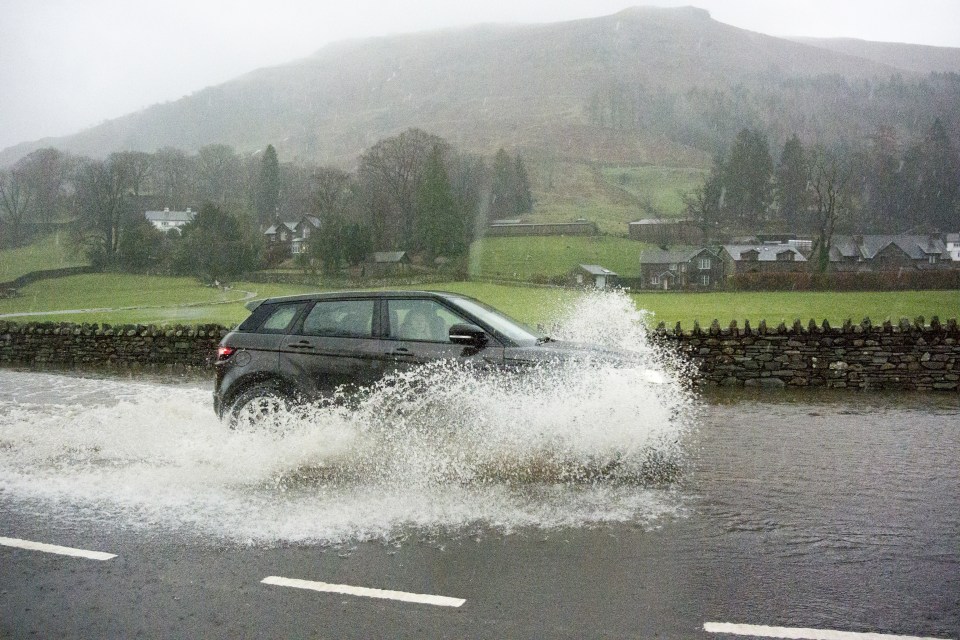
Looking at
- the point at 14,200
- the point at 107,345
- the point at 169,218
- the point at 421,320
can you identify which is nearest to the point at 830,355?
the point at 421,320

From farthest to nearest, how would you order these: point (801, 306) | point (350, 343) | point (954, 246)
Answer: point (954, 246) < point (801, 306) < point (350, 343)

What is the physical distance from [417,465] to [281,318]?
2.57 m

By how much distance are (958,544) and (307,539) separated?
4810 mm

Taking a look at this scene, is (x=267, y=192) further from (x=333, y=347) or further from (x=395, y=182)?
(x=333, y=347)

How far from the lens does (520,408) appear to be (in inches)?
266

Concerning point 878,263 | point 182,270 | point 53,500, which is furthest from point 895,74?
point 53,500

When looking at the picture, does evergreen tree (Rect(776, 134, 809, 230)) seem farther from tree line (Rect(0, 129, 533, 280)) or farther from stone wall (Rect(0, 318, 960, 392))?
stone wall (Rect(0, 318, 960, 392))

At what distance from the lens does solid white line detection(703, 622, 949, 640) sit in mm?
3496

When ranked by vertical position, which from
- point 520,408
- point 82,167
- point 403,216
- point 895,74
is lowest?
point 520,408

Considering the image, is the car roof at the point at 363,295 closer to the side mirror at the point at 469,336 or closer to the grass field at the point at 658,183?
the side mirror at the point at 469,336

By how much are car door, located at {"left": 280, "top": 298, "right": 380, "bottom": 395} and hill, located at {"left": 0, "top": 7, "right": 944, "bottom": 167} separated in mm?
41303

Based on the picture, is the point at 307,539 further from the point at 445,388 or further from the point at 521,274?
the point at 521,274

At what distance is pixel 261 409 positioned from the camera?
7.71 meters

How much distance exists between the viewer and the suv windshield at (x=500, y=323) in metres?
7.28
